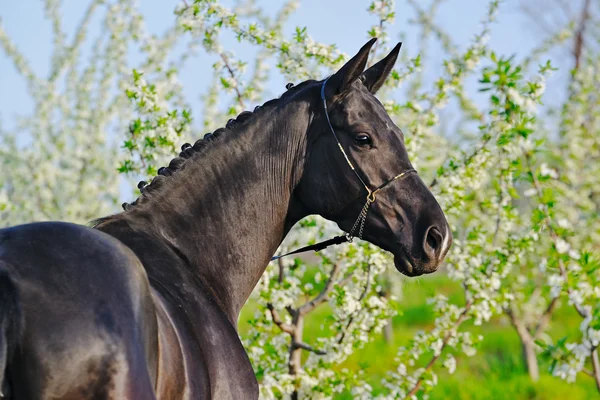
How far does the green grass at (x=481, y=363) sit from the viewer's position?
845cm

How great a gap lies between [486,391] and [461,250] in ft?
11.7

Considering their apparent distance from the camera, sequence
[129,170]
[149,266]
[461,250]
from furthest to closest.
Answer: [461,250]
[129,170]
[149,266]

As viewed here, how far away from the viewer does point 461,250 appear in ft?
17.9

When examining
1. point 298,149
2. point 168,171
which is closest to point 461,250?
point 298,149

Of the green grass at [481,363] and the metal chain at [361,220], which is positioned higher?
the green grass at [481,363]

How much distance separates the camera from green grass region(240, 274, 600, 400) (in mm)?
8453

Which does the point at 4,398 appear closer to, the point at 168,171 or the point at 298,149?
the point at 168,171

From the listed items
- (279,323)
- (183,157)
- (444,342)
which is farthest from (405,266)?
(444,342)

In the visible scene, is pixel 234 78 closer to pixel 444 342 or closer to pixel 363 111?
pixel 444 342

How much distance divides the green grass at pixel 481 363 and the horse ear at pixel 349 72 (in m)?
1.98

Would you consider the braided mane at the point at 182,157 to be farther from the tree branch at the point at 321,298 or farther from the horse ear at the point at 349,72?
the tree branch at the point at 321,298

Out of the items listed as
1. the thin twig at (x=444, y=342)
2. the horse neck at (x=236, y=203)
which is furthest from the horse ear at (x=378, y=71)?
the thin twig at (x=444, y=342)

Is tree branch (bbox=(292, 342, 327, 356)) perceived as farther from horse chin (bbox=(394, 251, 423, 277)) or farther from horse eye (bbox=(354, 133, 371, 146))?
horse eye (bbox=(354, 133, 371, 146))

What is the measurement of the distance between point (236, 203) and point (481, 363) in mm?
9113
